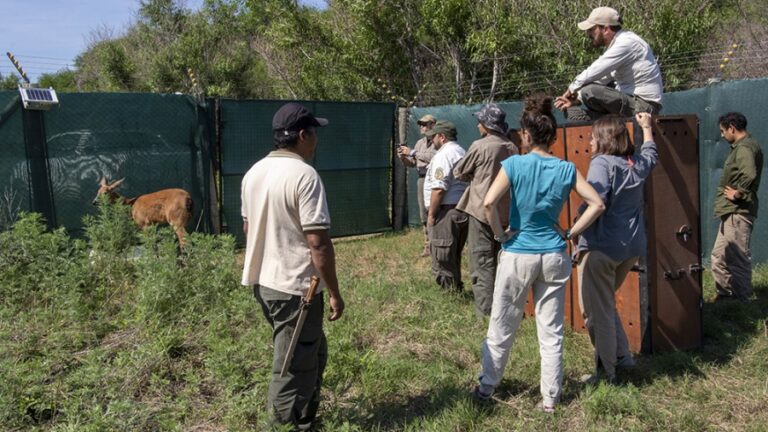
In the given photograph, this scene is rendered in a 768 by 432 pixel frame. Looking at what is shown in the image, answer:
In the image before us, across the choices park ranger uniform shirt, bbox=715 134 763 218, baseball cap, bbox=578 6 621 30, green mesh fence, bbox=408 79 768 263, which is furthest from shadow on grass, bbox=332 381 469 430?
green mesh fence, bbox=408 79 768 263

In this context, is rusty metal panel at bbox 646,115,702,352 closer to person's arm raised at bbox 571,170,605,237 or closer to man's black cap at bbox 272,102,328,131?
person's arm raised at bbox 571,170,605,237

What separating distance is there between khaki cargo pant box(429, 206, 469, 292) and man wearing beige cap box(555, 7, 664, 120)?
1712mm

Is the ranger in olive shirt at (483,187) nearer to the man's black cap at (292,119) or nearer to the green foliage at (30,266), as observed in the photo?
the man's black cap at (292,119)

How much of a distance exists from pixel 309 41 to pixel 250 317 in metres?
11.2

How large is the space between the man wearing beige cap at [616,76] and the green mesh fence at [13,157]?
19.8 ft

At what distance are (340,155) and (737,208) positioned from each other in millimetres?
5570

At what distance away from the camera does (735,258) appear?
5.85 meters

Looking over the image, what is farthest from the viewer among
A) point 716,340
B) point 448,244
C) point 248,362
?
point 448,244

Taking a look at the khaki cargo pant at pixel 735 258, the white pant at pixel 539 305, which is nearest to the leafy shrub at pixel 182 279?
the white pant at pixel 539 305

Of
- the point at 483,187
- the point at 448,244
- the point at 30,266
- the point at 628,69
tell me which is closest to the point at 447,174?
the point at 448,244

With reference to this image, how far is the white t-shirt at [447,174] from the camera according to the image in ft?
19.8

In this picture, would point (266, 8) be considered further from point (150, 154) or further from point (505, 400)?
point (505, 400)

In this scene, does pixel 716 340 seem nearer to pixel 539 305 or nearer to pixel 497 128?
pixel 539 305

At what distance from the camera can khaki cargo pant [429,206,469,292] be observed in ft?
20.1
